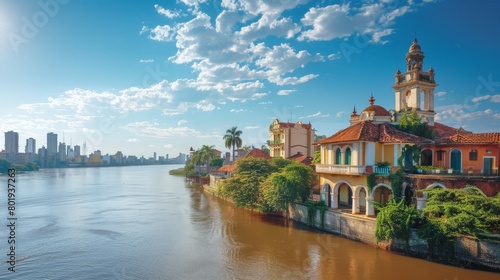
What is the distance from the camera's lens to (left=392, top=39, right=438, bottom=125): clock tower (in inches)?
1156

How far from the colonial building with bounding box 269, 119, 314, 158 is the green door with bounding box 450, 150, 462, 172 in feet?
79.9

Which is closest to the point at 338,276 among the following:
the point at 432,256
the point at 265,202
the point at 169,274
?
the point at 432,256

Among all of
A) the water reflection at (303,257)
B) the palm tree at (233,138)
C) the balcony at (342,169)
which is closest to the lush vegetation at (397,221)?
the water reflection at (303,257)

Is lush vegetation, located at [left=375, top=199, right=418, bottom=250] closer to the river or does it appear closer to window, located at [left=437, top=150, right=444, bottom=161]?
the river

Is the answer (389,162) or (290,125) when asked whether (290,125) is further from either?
(389,162)

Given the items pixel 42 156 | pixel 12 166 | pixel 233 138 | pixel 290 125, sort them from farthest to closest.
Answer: pixel 42 156, pixel 12 166, pixel 233 138, pixel 290 125

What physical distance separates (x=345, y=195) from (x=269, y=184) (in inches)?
255

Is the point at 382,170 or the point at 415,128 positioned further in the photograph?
the point at 415,128

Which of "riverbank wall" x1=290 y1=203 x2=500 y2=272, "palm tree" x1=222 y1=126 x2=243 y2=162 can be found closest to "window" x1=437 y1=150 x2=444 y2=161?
"riverbank wall" x1=290 y1=203 x2=500 y2=272

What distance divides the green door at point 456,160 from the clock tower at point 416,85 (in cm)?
910

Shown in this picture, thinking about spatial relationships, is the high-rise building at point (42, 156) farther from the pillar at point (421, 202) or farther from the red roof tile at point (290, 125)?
the pillar at point (421, 202)

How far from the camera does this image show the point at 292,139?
44.3 m

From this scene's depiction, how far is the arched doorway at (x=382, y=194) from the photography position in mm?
21003

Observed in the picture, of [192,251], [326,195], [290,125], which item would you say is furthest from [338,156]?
[290,125]
